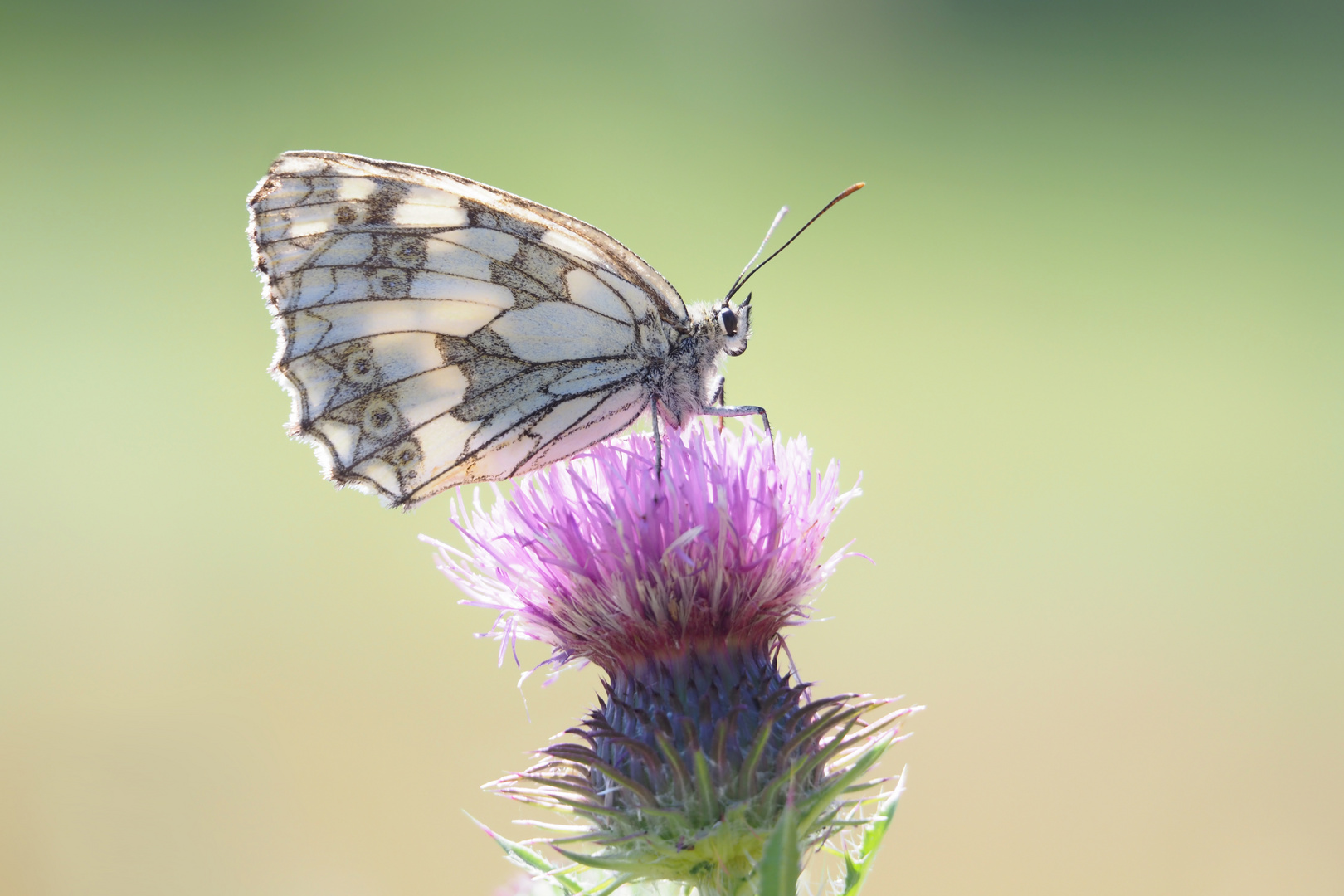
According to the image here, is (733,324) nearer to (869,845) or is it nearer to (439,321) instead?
(439,321)

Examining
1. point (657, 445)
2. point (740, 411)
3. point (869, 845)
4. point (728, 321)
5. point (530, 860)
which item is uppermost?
point (728, 321)

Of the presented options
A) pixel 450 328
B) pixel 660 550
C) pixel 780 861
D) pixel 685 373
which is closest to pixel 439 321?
pixel 450 328

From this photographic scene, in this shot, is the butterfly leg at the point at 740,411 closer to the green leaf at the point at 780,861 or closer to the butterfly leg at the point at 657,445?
the butterfly leg at the point at 657,445

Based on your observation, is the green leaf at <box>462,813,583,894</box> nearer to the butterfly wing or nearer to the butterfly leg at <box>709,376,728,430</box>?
the butterfly wing

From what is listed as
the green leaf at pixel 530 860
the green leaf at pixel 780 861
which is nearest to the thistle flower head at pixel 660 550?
the green leaf at pixel 530 860

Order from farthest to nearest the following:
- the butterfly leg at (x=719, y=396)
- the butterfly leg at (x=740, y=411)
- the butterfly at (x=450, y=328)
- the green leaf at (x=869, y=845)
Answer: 1. the butterfly leg at (x=719, y=396)
2. the butterfly at (x=450, y=328)
3. the butterfly leg at (x=740, y=411)
4. the green leaf at (x=869, y=845)

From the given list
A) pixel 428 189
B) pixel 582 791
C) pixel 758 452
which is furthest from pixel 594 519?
pixel 428 189

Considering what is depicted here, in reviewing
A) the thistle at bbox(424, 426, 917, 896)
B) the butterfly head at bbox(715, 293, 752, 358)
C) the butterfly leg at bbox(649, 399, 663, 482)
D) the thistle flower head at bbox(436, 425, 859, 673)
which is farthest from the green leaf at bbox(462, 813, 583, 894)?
the butterfly head at bbox(715, 293, 752, 358)
